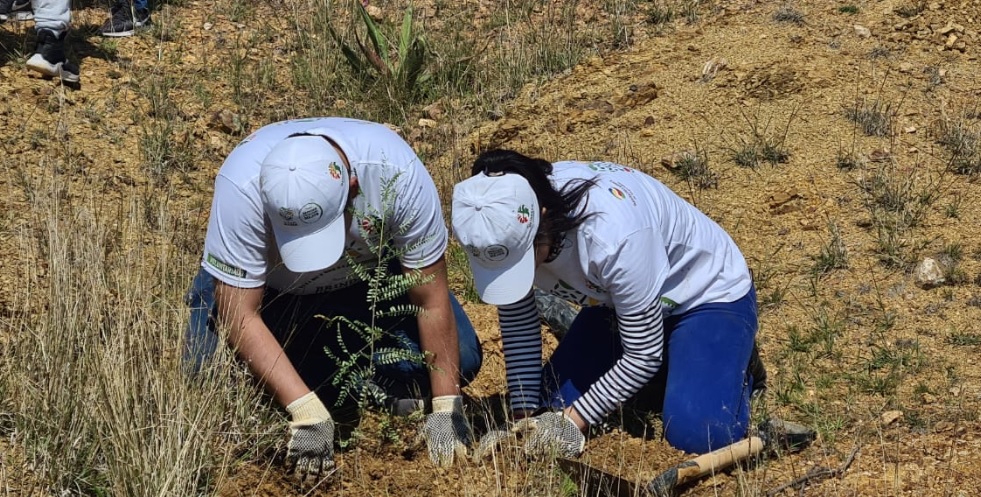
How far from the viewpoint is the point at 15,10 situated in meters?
6.39

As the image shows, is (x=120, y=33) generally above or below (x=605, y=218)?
below

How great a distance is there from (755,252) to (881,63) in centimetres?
171

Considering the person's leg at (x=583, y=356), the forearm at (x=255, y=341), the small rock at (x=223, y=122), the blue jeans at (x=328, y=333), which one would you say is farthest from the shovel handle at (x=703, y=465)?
the small rock at (x=223, y=122)

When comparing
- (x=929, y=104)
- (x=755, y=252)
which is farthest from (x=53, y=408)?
(x=929, y=104)

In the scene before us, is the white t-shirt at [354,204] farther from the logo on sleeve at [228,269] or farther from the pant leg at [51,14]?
the pant leg at [51,14]

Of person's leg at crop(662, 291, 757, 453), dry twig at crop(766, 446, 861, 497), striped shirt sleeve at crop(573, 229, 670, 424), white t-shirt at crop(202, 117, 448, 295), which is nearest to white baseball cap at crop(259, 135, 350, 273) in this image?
white t-shirt at crop(202, 117, 448, 295)

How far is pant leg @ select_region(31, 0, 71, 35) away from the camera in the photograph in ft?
18.5

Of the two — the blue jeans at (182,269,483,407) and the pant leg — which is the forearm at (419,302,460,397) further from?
the pant leg

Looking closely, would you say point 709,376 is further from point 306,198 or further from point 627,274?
point 306,198

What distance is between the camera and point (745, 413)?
11.2 ft

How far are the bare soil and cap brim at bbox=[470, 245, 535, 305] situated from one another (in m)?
0.41

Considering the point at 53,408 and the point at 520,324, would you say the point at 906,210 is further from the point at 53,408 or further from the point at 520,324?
the point at 53,408

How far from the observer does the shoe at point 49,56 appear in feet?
18.9

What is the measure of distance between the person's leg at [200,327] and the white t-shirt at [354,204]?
241 mm
